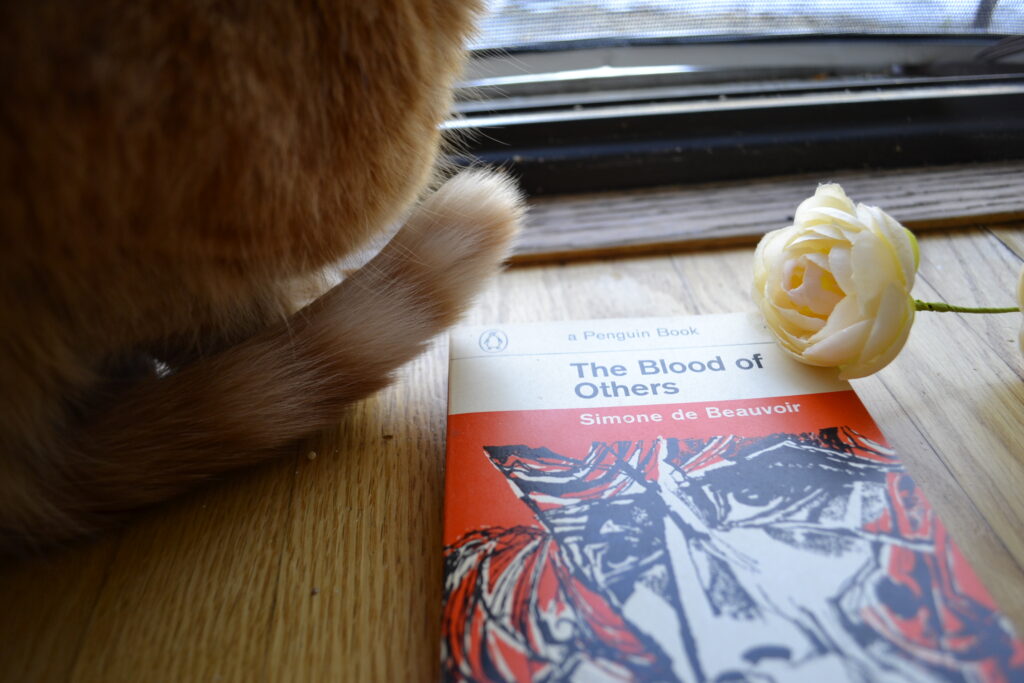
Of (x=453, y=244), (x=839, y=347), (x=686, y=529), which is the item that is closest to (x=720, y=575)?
(x=686, y=529)

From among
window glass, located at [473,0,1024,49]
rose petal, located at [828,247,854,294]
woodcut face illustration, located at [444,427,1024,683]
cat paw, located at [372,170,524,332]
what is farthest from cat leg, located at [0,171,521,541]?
window glass, located at [473,0,1024,49]

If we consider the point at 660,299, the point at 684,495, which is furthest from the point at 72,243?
the point at 660,299

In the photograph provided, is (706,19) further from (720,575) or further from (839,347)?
(720,575)

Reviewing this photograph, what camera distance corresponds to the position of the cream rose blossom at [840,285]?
1.63 ft

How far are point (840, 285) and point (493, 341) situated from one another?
26 centimetres

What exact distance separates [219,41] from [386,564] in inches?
12.5

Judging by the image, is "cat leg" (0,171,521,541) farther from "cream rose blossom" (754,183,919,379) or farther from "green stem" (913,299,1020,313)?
"green stem" (913,299,1020,313)

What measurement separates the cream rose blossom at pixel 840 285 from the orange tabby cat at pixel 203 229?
0.21 meters

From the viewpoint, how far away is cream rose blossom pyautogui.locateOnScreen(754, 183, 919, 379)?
1.63ft

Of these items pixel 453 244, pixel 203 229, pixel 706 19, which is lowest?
pixel 203 229

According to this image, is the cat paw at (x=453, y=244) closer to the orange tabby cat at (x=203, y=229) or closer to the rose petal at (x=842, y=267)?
the orange tabby cat at (x=203, y=229)

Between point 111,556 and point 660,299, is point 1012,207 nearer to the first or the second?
point 660,299

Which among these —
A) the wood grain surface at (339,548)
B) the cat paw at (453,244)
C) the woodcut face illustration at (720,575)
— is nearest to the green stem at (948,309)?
the wood grain surface at (339,548)

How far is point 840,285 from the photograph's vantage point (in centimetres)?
51
